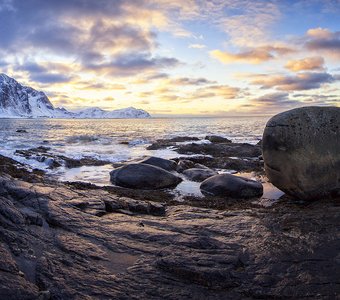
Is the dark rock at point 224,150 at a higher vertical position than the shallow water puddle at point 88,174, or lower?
higher

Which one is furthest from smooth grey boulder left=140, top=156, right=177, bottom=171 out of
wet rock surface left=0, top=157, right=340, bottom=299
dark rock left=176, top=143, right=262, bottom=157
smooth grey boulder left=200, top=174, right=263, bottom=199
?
dark rock left=176, top=143, right=262, bottom=157

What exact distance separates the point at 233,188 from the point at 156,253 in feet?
19.7

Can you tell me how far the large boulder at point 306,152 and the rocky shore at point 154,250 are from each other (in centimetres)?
71

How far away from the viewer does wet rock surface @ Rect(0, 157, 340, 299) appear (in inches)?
174

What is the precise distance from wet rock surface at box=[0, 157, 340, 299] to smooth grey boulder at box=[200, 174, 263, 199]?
307cm

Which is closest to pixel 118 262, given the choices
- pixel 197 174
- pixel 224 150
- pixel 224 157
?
pixel 197 174

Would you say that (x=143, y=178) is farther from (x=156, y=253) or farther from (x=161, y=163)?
(x=156, y=253)

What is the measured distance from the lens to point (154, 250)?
5570 millimetres

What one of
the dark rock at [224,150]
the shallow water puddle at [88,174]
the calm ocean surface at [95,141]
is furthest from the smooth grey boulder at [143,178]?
the dark rock at [224,150]

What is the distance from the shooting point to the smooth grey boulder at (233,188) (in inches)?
428

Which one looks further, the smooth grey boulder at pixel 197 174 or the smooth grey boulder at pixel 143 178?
the smooth grey boulder at pixel 197 174

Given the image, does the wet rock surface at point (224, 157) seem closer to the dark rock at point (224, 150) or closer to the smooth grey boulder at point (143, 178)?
the dark rock at point (224, 150)

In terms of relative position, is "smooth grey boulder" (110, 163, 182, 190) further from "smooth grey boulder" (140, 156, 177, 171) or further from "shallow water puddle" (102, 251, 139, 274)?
"shallow water puddle" (102, 251, 139, 274)

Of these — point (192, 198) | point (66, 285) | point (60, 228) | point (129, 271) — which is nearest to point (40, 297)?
point (66, 285)
